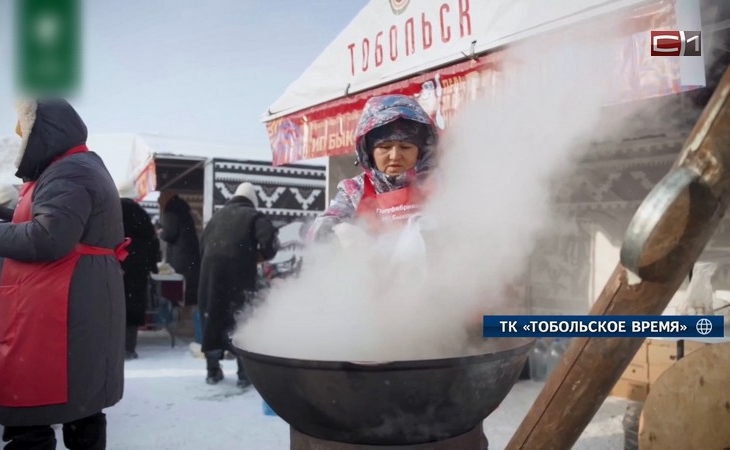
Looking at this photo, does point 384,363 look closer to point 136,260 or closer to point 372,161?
point 372,161

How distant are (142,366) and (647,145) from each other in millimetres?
4254

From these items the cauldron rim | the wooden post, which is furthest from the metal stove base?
the cauldron rim

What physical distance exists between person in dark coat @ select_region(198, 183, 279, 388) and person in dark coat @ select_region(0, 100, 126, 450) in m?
2.01

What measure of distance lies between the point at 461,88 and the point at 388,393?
1.91 metres

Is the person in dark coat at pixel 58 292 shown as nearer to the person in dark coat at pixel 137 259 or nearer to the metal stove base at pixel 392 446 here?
the metal stove base at pixel 392 446

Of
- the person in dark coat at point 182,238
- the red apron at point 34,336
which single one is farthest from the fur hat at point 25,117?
the person in dark coat at point 182,238

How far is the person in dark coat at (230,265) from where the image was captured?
380 cm

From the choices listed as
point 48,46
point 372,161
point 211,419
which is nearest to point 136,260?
point 211,419

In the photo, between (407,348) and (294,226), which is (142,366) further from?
(407,348)

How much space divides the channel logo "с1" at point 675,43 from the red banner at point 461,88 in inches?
1.3

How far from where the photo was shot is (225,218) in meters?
3.86

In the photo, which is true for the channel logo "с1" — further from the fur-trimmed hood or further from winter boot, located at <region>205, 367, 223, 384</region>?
winter boot, located at <region>205, 367, 223, 384</region>

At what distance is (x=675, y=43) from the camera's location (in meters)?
1.68

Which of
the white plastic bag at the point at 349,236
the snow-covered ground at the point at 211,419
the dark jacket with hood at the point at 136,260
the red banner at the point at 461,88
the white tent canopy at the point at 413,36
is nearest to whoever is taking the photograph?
the white plastic bag at the point at 349,236
